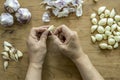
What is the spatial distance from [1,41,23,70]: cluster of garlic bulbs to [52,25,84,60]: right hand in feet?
0.47

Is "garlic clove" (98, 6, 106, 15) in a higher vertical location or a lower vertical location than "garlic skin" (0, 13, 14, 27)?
higher

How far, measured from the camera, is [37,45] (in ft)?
3.29

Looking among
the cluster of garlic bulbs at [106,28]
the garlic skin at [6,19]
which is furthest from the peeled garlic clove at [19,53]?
the cluster of garlic bulbs at [106,28]

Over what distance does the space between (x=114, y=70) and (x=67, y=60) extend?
16 centimetres

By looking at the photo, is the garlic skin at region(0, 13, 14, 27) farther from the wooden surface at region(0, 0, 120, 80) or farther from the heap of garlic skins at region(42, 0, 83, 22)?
the heap of garlic skins at region(42, 0, 83, 22)

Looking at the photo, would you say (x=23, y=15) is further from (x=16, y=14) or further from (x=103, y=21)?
(x=103, y=21)

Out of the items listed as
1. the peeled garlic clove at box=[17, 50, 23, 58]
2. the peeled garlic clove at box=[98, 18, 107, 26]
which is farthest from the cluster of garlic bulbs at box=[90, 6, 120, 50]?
the peeled garlic clove at box=[17, 50, 23, 58]

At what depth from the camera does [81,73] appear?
1005 millimetres

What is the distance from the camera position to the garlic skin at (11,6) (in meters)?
1.03

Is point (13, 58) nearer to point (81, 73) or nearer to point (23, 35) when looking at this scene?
point (23, 35)

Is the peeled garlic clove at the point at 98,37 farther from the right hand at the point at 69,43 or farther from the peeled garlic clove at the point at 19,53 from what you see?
the peeled garlic clove at the point at 19,53

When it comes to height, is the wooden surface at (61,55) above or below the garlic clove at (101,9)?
below

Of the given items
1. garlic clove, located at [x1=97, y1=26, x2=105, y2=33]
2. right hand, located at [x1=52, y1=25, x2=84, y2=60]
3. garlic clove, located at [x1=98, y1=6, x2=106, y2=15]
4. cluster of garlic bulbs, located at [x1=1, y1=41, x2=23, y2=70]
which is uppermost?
garlic clove, located at [x1=98, y1=6, x2=106, y2=15]

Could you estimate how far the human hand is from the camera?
100 cm
